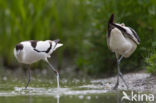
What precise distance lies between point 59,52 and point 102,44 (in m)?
2.29

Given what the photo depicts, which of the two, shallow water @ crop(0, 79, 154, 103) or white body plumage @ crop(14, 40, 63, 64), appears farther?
white body plumage @ crop(14, 40, 63, 64)

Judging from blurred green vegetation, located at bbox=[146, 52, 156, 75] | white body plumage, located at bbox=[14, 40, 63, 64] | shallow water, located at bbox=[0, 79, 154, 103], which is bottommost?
shallow water, located at bbox=[0, 79, 154, 103]

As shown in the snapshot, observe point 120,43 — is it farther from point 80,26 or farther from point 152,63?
point 80,26

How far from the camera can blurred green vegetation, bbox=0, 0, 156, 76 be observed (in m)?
9.00

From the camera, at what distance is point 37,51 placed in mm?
7551

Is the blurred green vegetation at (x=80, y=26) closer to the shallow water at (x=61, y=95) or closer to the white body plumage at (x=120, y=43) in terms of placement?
the white body plumage at (x=120, y=43)

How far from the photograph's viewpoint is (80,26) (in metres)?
11.6

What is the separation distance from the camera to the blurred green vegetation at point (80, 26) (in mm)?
9000

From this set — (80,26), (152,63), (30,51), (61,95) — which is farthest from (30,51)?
(80,26)

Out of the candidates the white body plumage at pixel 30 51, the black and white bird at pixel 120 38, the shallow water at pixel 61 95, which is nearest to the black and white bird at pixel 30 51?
the white body plumage at pixel 30 51

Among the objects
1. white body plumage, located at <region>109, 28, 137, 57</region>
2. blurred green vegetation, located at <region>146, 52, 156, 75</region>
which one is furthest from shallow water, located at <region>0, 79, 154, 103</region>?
blurred green vegetation, located at <region>146, 52, 156, 75</region>

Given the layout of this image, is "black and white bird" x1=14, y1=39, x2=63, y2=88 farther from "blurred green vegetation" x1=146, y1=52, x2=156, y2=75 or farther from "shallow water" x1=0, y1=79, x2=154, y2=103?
"blurred green vegetation" x1=146, y1=52, x2=156, y2=75

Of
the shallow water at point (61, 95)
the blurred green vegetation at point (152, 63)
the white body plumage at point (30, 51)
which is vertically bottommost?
the shallow water at point (61, 95)

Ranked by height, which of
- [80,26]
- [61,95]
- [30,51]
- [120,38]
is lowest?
[61,95]
